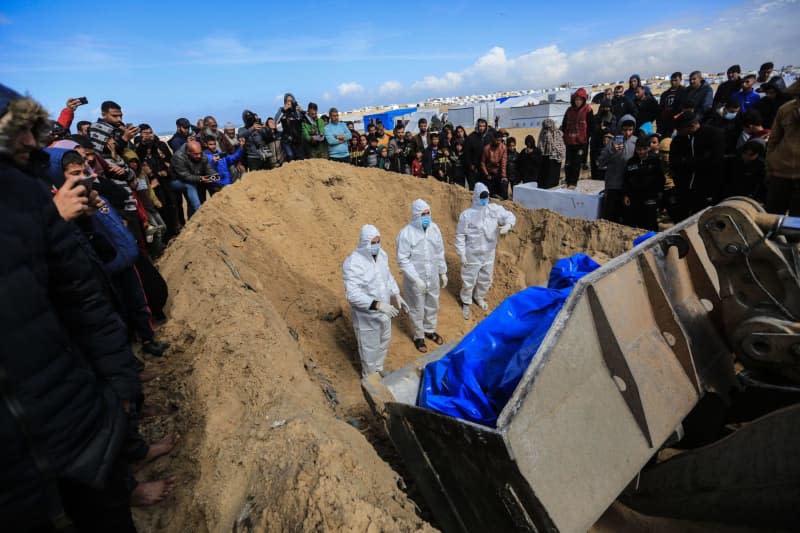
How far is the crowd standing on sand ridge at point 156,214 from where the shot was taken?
1363mm

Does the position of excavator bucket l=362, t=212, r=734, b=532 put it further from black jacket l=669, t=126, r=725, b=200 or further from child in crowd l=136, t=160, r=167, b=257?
child in crowd l=136, t=160, r=167, b=257

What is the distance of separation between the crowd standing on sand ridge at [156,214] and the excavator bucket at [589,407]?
5.31ft

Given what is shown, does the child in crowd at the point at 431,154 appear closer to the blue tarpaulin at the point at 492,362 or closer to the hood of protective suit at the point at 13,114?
the blue tarpaulin at the point at 492,362

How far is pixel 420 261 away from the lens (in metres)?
6.12

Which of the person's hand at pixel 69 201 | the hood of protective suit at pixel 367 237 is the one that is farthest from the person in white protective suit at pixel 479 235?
the person's hand at pixel 69 201

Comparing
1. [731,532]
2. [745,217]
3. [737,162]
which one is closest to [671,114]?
[737,162]

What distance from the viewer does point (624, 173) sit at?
23.1 feet

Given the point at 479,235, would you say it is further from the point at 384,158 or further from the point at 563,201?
the point at 384,158

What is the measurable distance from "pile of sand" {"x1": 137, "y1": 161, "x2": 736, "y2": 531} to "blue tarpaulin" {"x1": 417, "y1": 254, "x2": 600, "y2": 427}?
2.09 ft

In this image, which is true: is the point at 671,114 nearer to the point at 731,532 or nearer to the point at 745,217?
the point at 745,217

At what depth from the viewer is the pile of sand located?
2195mm

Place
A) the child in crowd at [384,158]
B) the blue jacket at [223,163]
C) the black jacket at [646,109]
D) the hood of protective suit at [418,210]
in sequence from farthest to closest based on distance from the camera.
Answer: the child in crowd at [384,158] < the black jacket at [646,109] < the blue jacket at [223,163] < the hood of protective suit at [418,210]

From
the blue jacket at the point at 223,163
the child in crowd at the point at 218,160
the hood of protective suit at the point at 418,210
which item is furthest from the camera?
the blue jacket at the point at 223,163

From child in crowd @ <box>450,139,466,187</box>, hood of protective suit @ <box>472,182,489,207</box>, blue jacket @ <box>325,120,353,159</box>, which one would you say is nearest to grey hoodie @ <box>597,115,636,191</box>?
hood of protective suit @ <box>472,182,489,207</box>
